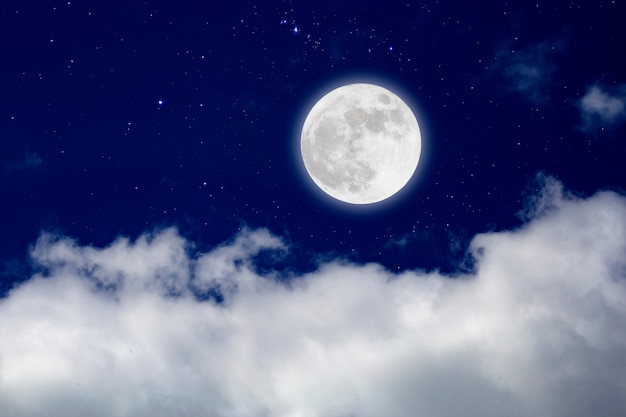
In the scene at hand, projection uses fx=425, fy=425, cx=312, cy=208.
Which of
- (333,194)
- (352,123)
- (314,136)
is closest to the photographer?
(352,123)

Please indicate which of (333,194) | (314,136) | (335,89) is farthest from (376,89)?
(333,194)

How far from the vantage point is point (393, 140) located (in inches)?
571

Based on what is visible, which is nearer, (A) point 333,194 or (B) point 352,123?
(B) point 352,123

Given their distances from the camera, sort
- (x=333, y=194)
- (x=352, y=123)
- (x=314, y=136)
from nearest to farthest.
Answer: (x=352, y=123) < (x=314, y=136) < (x=333, y=194)

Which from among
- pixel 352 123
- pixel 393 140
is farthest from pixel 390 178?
pixel 352 123

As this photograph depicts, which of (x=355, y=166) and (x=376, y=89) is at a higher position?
(x=376, y=89)

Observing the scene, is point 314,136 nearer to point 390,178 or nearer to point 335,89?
point 335,89

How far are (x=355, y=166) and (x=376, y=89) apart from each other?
9.91 feet

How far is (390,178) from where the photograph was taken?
1489cm

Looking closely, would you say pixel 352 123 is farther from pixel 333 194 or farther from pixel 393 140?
pixel 333 194

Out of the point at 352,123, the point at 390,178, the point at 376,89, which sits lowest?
the point at 390,178

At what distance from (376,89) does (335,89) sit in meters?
1.50

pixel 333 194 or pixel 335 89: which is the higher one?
pixel 335 89

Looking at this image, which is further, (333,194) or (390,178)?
(333,194)
